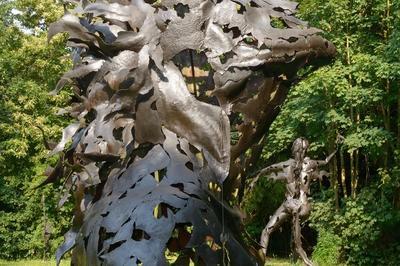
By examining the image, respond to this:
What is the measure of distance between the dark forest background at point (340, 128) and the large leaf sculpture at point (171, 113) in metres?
11.5

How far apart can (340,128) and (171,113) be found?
15.2 meters

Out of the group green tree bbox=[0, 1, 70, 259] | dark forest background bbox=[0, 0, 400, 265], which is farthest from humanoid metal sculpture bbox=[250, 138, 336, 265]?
green tree bbox=[0, 1, 70, 259]

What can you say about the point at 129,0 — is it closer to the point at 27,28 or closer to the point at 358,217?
the point at 358,217

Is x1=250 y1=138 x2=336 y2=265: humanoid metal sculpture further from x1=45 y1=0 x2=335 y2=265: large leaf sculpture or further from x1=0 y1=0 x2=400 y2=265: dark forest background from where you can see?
x1=45 y1=0 x2=335 y2=265: large leaf sculpture

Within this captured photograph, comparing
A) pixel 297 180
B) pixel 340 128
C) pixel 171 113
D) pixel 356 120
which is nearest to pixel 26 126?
pixel 340 128

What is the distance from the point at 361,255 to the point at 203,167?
14.9 metres

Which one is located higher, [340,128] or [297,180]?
[340,128]

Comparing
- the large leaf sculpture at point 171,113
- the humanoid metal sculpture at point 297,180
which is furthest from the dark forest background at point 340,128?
the large leaf sculpture at point 171,113

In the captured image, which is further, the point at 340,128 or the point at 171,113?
the point at 340,128

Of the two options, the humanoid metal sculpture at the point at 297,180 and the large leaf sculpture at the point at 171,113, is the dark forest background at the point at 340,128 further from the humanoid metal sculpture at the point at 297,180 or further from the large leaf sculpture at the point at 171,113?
the large leaf sculpture at the point at 171,113

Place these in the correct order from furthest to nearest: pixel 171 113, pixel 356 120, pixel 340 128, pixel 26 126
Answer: pixel 26 126, pixel 340 128, pixel 356 120, pixel 171 113

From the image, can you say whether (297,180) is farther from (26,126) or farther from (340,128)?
(26,126)

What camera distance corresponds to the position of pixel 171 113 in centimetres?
337

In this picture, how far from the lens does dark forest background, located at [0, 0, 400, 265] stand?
16484 mm
